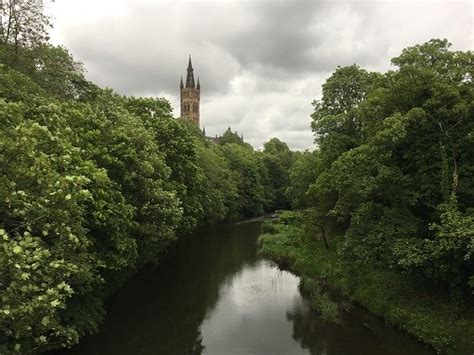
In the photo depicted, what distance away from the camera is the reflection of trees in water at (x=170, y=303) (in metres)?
20.9

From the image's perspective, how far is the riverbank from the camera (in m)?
19.2

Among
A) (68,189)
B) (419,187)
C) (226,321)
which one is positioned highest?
(419,187)

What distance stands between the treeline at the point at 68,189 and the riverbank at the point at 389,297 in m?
11.1

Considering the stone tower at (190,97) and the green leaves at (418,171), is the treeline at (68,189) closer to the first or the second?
the green leaves at (418,171)

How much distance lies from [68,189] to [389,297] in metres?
20.1

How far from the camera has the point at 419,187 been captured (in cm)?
2248

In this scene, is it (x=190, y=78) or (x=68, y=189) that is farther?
(x=190, y=78)

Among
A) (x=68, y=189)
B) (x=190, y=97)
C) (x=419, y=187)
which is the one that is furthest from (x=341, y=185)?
(x=190, y=97)

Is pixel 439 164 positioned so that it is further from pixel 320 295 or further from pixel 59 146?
pixel 59 146

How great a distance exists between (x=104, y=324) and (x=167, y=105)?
22.5 m

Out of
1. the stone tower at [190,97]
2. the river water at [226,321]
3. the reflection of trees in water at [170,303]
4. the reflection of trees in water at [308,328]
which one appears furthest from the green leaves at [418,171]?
the stone tower at [190,97]

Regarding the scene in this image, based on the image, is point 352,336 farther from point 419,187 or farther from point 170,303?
point 170,303

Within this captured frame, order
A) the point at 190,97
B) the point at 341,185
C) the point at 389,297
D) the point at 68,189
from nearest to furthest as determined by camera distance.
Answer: the point at 68,189 < the point at 389,297 < the point at 341,185 < the point at 190,97

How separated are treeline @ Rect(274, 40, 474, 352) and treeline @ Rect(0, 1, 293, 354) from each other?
12208mm
